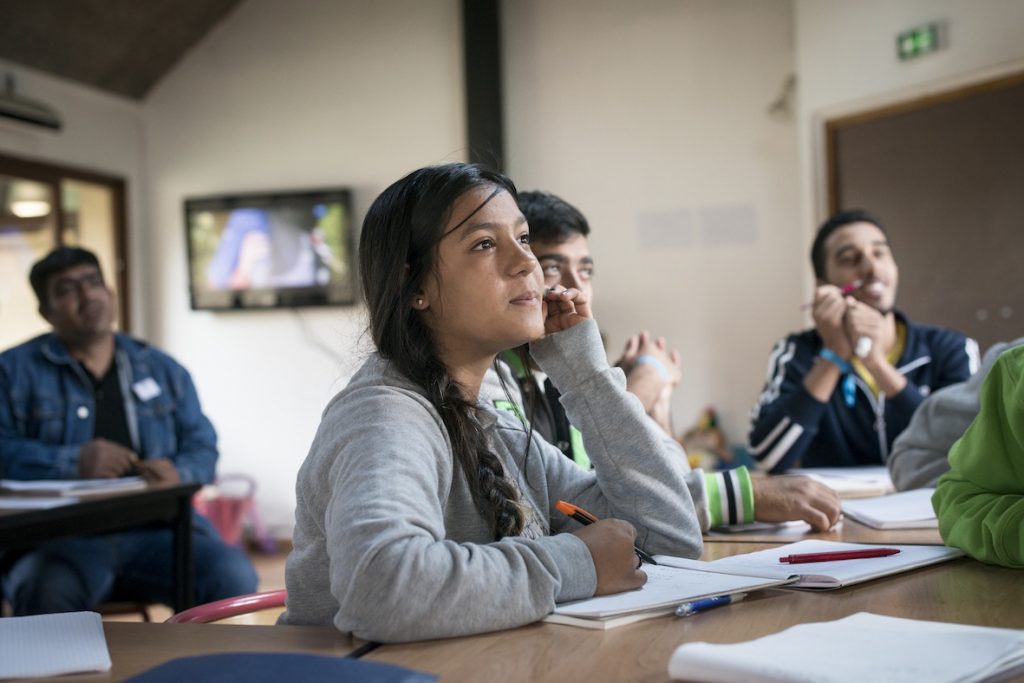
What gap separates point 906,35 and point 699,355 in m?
1.75

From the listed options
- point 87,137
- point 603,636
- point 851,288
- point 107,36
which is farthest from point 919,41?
point 87,137

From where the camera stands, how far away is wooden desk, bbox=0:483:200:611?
2342 millimetres

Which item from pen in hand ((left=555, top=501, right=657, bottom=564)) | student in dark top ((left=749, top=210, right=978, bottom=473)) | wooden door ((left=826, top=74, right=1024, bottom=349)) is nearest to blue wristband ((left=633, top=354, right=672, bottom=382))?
student in dark top ((left=749, top=210, right=978, bottom=473))

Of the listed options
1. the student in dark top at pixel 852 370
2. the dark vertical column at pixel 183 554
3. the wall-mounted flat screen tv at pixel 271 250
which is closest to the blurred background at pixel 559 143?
the wall-mounted flat screen tv at pixel 271 250

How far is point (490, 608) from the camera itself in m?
0.98

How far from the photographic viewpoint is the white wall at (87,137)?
17.6 feet

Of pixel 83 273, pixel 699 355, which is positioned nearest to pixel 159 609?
pixel 83 273

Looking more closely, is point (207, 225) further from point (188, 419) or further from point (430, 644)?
point (430, 644)

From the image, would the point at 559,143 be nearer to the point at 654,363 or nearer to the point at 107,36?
the point at 107,36

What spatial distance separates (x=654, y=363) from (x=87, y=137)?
15.4 ft

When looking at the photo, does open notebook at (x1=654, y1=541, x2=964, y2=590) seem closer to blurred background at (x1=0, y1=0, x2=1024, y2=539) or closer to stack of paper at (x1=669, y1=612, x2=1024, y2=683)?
stack of paper at (x1=669, y1=612, x2=1024, y2=683)

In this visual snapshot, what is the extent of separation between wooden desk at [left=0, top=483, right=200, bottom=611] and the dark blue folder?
1.64 metres

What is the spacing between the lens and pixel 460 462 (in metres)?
1.20

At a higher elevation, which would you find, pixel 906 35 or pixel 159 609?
pixel 906 35
